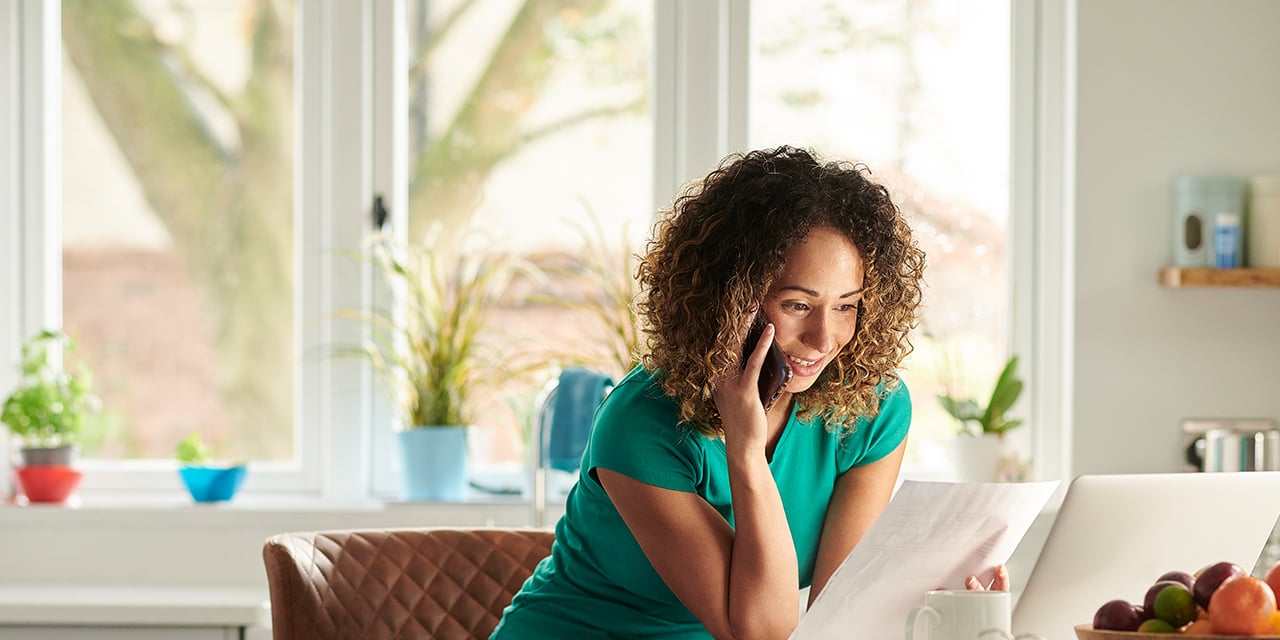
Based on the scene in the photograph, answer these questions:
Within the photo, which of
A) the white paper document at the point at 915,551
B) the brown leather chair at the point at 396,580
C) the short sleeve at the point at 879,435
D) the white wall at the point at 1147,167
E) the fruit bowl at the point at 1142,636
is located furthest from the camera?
the white wall at the point at 1147,167

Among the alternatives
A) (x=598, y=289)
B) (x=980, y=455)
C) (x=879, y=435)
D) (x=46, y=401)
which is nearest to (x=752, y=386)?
→ (x=879, y=435)

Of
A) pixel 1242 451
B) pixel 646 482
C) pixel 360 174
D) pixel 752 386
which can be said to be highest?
pixel 360 174

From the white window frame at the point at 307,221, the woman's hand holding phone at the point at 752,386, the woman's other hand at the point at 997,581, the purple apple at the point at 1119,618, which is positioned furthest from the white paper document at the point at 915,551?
the white window frame at the point at 307,221

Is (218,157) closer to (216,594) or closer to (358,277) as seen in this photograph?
(358,277)

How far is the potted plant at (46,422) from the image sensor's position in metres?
3.12

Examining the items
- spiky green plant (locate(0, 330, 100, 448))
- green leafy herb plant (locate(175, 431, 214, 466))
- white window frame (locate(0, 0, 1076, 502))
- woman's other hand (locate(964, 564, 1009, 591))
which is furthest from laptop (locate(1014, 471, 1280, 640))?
spiky green plant (locate(0, 330, 100, 448))

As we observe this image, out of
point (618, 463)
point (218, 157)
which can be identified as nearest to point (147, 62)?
point (218, 157)

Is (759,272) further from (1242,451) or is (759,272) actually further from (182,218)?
(182,218)

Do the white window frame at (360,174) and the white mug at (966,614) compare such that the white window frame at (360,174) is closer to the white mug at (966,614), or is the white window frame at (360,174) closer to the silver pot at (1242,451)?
the silver pot at (1242,451)

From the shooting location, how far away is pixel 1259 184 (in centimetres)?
299

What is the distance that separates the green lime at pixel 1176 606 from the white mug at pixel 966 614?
0.42 feet

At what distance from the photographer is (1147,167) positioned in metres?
3.05

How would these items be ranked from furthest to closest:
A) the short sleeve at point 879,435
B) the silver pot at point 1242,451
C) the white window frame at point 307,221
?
the white window frame at point 307,221
the silver pot at point 1242,451
the short sleeve at point 879,435

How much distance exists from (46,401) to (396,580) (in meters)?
1.50
